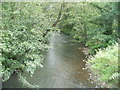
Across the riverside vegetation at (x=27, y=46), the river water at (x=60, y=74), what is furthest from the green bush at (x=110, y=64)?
the river water at (x=60, y=74)

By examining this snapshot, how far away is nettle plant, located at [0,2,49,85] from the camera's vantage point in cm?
421

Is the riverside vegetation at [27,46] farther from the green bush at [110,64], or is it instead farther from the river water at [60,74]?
the river water at [60,74]

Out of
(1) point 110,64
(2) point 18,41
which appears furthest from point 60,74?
(1) point 110,64

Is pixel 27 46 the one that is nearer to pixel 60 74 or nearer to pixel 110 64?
pixel 110 64

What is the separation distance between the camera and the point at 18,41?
14.9ft

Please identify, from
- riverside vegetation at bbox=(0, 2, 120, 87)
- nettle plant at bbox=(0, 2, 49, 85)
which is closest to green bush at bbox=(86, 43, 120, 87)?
riverside vegetation at bbox=(0, 2, 120, 87)

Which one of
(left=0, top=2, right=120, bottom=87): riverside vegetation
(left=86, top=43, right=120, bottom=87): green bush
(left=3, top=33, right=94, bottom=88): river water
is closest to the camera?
(left=86, top=43, right=120, bottom=87): green bush

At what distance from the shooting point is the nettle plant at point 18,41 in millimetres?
4207

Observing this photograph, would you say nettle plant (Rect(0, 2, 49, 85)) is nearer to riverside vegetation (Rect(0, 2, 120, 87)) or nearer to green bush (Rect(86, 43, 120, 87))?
riverside vegetation (Rect(0, 2, 120, 87))

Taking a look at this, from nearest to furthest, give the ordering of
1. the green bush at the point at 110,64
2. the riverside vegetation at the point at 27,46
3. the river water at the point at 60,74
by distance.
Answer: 1. the green bush at the point at 110,64
2. the riverside vegetation at the point at 27,46
3. the river water at the point at 60,74

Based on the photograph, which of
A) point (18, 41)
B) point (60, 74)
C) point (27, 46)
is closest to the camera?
point (27, 46)

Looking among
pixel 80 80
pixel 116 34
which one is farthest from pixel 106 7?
pixel 80 80

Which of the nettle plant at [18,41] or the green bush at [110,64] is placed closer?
the green bush at [110,64]

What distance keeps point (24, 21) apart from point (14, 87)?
225 cm
